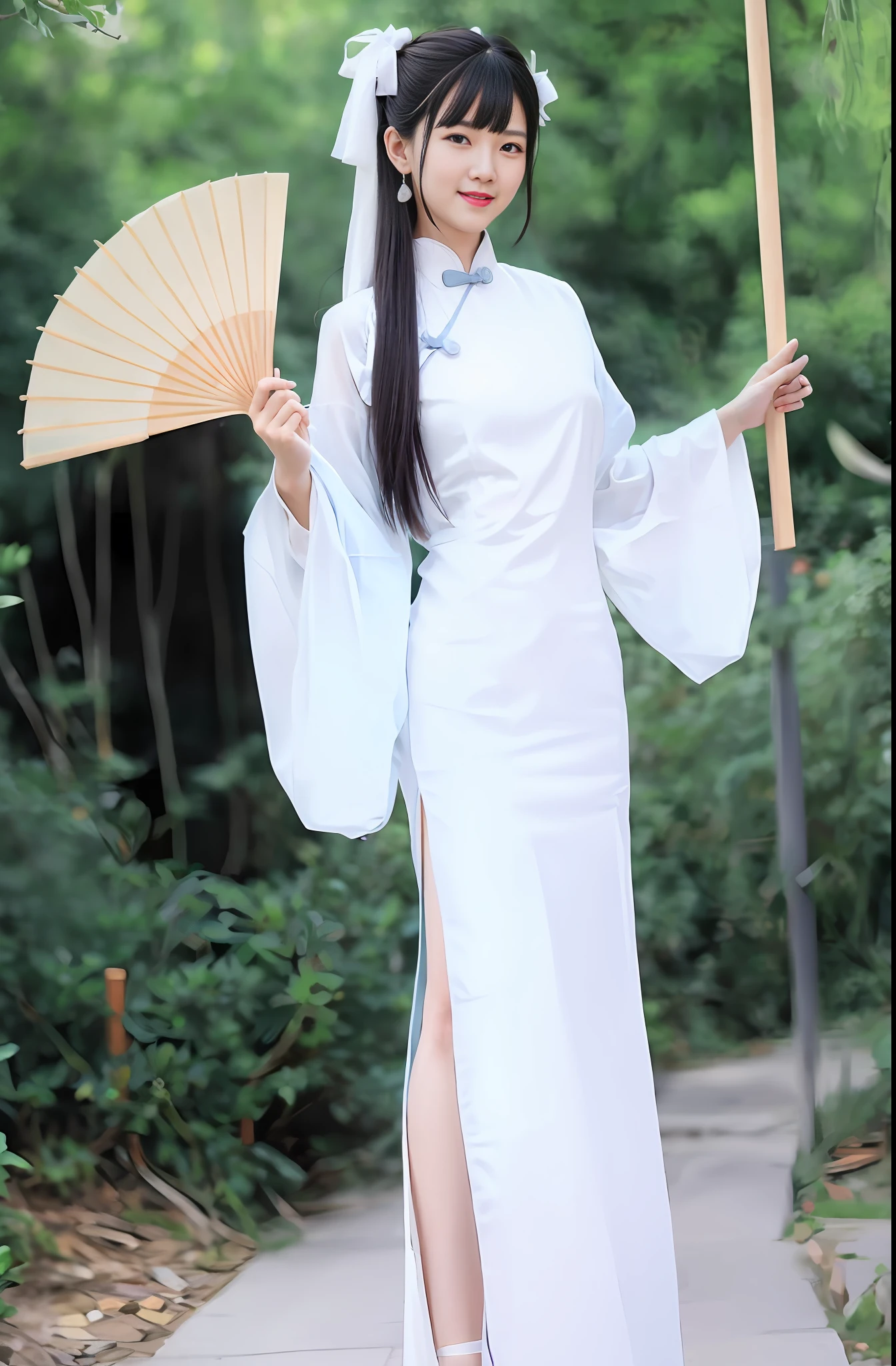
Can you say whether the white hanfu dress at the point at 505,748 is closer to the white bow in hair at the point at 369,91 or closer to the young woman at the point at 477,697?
the young woman at the point at 477,697

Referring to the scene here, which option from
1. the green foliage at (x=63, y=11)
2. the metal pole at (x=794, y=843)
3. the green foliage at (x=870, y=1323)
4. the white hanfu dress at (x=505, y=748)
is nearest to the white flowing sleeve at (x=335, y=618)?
the white hanfu dress at (x=505, y=748)

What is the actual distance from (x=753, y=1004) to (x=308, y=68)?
7.51 feet

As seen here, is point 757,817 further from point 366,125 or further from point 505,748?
point 366,125

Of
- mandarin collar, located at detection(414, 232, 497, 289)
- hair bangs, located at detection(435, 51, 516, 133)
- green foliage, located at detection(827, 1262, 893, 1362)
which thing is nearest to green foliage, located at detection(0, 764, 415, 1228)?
green foliage, located at detection(827, 1262, 893, 1362)

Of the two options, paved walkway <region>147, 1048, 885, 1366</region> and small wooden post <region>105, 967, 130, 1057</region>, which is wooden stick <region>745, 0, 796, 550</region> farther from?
small wooden post <region>105, 967, 130, 1057</region>

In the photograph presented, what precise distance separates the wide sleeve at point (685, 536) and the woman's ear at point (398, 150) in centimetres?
35

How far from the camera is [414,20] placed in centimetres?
304

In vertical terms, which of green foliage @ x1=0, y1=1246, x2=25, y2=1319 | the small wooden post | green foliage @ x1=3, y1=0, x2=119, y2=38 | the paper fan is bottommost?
green foliage @ x1=0, y1=1246, x2=25, y2=1319

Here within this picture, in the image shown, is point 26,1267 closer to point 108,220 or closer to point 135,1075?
point 135,1075

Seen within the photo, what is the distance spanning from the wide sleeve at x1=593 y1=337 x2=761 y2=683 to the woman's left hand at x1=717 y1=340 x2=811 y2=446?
37 mm

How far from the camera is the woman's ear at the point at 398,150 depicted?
1850 mm

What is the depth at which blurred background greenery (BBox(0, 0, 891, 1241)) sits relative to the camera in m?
2.92

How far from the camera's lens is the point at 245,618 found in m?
3.19

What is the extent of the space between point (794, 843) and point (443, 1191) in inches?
58.2
